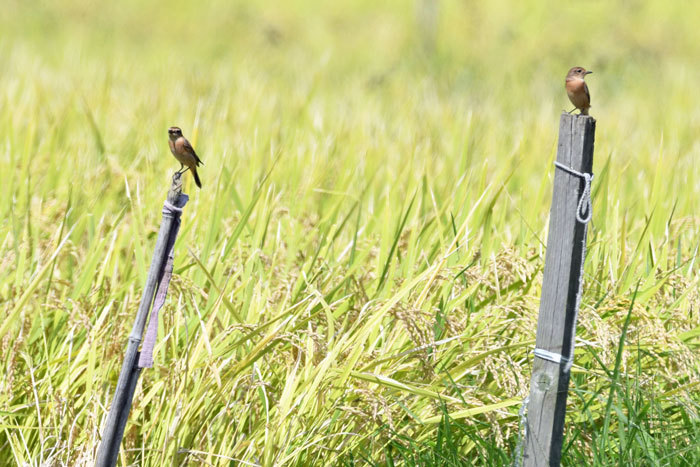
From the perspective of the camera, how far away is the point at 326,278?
7.48ft

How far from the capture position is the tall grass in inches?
71.1

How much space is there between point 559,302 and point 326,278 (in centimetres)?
85

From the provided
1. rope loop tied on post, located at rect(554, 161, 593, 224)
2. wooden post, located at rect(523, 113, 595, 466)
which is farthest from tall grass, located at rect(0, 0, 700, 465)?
rope loop tied on post, located at rect(554, 161, 593, 224)

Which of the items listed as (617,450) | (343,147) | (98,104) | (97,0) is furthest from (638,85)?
(97,0)

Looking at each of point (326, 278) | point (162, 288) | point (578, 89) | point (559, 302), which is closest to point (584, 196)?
point (559, 302)

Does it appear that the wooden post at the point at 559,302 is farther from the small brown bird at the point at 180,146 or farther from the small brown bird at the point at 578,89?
the small brown bird at the point at 180,146

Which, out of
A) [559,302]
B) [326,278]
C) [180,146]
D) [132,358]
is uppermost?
[180,146]

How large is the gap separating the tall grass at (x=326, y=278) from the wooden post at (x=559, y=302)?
0.45 ft

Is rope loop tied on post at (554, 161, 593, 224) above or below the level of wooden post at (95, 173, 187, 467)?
above

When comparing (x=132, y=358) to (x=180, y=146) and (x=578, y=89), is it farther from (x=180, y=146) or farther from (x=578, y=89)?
(x=578, y=89)

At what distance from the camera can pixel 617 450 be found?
1866 mm

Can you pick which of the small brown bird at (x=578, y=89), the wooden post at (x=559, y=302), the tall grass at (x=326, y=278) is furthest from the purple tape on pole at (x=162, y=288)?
the small brown bird at (x=578, y=89)

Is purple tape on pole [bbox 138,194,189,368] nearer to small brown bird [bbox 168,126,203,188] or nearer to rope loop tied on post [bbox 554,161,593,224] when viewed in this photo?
small brown bird [bbox 168,126,203,188]

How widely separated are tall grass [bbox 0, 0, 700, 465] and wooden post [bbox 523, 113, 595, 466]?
0.45 ft
